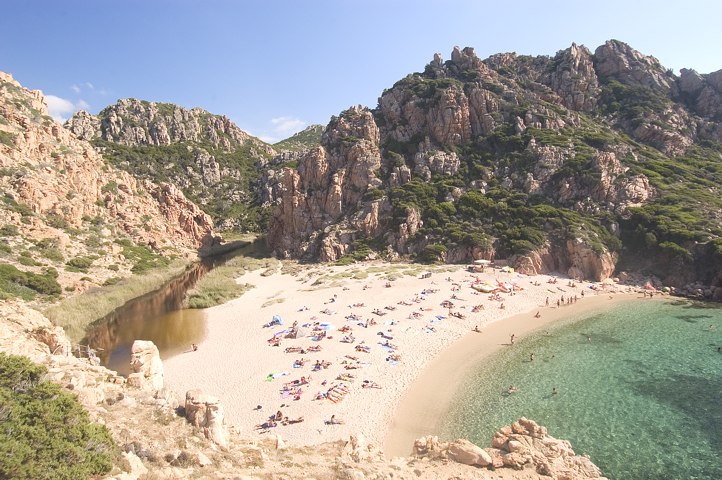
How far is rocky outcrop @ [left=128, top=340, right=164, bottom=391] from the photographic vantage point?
1498 cm

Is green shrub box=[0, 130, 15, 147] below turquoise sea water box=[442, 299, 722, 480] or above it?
above

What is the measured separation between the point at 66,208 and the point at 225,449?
178 feet

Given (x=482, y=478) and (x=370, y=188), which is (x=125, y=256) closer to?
(x=370, y=188)

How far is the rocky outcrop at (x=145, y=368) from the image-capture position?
49.1ft

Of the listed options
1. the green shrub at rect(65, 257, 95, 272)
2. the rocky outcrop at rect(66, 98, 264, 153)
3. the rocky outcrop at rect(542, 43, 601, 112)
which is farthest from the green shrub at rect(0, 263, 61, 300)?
the rocky outcrop at rect(542, 43, 601, 112)

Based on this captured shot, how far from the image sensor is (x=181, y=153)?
4685 inches

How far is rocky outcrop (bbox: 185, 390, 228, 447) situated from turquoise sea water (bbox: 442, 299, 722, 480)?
11.1 metres

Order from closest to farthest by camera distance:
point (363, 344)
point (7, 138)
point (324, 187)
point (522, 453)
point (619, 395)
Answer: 1. point (522, 453)
2. point (619, 395)
3. point (363, 344)
4. point (7, 138)
5. point (324, 187)

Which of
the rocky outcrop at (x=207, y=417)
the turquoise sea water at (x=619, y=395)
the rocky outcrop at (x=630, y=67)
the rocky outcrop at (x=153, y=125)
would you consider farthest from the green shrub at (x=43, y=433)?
the rocky outcrop at (x=153, y=125)

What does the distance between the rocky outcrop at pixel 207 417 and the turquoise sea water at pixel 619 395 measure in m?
11.1

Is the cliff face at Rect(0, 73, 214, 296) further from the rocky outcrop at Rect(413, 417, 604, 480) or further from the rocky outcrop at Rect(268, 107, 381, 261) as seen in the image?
the rocky outcrop at Rect(413, 417, 604, 480)

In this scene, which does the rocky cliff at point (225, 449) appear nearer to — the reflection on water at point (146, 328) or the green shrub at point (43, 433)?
the green shrub at point (43, 433)

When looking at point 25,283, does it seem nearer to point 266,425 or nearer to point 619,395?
point 266,425

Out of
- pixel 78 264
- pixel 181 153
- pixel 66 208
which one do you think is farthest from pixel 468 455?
pixel 181 153
